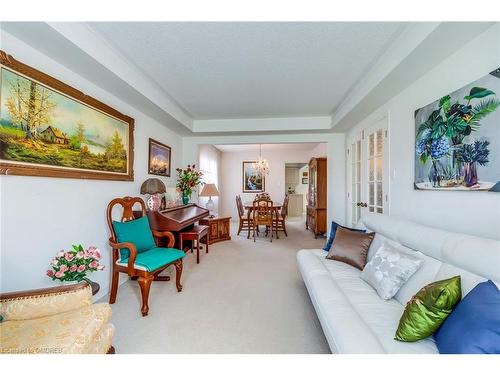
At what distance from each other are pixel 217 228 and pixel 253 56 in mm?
3474

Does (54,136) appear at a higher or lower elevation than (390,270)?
higher

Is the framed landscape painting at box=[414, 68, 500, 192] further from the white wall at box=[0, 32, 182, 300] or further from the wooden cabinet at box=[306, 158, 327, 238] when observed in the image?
the white wall at box=[0, 32, 182, 300]

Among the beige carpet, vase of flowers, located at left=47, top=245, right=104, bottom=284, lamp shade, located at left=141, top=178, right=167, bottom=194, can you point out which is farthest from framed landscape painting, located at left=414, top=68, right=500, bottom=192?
lamp shade, located at left=141, top=178, right=167, bottom=194

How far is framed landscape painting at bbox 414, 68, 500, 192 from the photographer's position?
1.43 m

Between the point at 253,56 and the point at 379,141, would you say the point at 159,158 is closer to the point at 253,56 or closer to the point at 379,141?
the point at 253,56

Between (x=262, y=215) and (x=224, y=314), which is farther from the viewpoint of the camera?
(x=262, y=215)

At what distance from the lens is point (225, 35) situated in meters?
1.83

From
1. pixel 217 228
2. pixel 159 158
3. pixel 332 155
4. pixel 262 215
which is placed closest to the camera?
pixel 159 158

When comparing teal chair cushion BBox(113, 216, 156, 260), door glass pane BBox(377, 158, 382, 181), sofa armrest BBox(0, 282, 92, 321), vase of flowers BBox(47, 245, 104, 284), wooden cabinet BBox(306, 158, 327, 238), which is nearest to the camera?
sofa armrest BBox(0, 282, 92, 321)

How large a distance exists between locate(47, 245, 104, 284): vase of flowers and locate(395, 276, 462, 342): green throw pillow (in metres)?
2.05

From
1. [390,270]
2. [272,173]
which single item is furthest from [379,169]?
[272,173]

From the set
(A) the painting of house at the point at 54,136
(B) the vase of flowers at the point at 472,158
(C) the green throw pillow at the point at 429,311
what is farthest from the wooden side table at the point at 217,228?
(B) the vase of flowers at the point at 472,158

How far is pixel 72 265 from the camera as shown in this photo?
159cm
